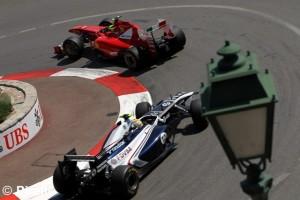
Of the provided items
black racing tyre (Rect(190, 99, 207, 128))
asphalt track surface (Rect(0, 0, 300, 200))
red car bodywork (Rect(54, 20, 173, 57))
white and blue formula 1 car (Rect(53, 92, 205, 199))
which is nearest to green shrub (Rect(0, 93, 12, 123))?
white and blue formula 1 car (Rect(53, 92, 205, 199))

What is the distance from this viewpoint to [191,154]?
11.2m

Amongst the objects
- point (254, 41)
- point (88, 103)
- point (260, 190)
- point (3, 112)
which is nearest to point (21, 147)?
point (3, 112)

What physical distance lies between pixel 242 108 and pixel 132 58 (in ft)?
41.7

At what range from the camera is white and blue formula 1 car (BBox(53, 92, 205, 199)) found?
9.85m

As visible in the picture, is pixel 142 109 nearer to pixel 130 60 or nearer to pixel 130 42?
pixel 130 60

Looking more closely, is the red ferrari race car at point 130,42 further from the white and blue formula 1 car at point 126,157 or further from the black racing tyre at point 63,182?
the black racing tyre at point 63,182

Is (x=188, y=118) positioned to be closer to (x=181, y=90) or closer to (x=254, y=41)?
(x=181, y=90)

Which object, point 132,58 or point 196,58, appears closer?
point 132,58

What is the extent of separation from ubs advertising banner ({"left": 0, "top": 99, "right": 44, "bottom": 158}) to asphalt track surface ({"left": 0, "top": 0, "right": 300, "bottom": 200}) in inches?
114

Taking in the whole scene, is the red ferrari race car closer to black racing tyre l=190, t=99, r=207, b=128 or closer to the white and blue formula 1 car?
the white and blue formula 1 car

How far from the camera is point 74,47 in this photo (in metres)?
17.8

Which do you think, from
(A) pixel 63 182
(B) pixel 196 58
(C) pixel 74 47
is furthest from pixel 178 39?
(A) pixel 63 182

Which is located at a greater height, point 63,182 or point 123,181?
point 123,181

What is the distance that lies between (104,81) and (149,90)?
71.9 inches
